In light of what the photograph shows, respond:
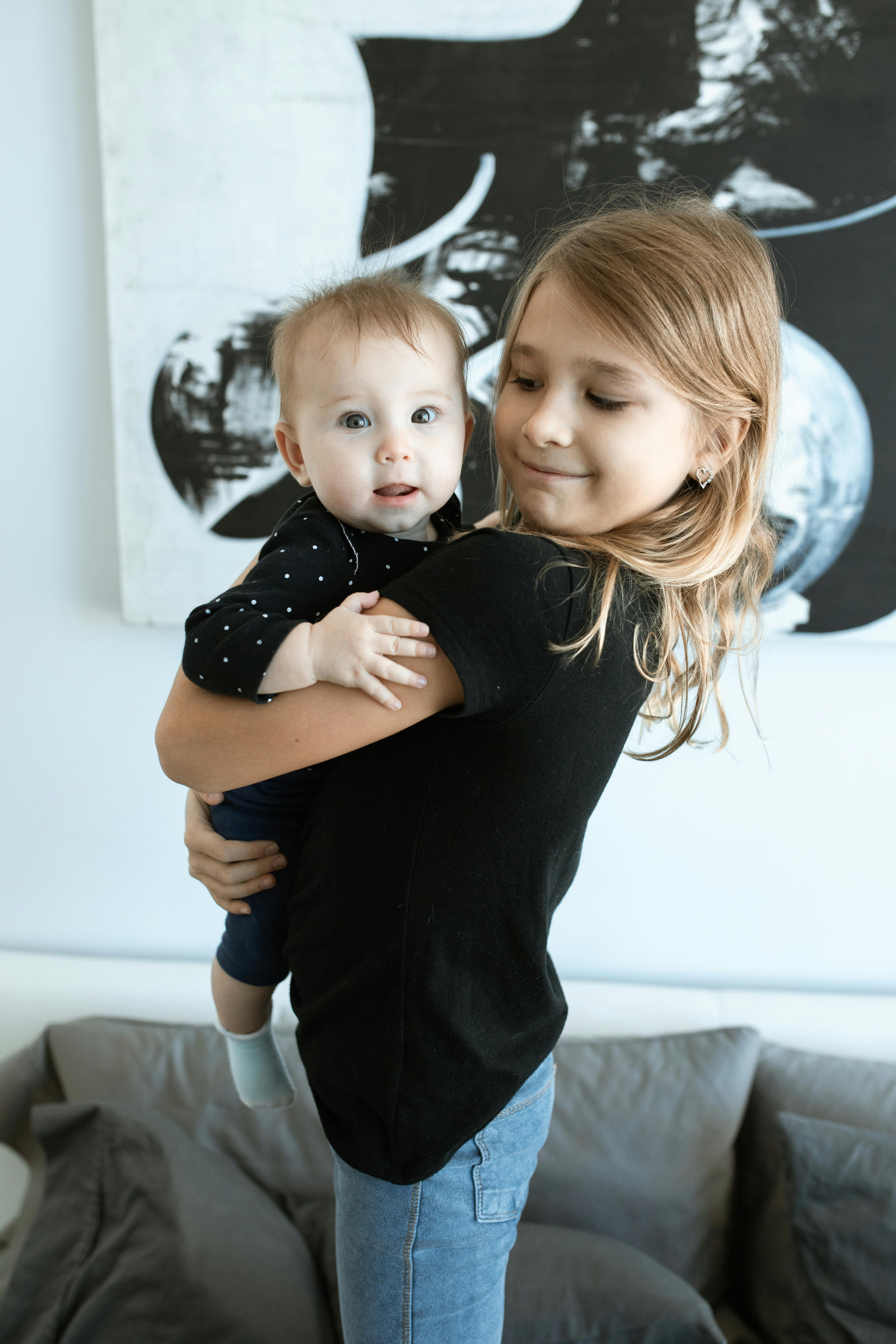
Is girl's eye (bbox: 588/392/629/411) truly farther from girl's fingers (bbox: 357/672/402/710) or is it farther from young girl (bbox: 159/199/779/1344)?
girl's fingers (bbox: 357/672/402/710)

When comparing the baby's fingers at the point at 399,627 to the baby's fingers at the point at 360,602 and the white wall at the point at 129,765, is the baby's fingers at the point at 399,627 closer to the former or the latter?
the baby's fingers at the point at 360,602

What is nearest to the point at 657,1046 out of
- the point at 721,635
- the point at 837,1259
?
the point at 837,1259

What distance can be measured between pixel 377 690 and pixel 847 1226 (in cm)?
133

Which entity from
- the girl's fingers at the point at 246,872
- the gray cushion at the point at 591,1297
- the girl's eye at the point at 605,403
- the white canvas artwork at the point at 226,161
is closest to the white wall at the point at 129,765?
the white canvas artwork at the point at 226,161

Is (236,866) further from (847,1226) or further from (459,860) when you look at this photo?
(847,1226)

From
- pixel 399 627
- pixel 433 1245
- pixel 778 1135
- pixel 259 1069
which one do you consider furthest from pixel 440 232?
pixel 778 1135

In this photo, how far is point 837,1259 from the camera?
145cm

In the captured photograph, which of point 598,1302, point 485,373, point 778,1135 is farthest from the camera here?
point 485,373

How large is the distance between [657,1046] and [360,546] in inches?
52.3

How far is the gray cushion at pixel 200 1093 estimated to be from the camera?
5.56 ft

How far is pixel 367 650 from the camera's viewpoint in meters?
0.70

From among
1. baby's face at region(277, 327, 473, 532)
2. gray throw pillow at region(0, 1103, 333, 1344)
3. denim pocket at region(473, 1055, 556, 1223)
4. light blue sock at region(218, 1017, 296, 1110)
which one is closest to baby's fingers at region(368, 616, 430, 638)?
baby's face at region(277, 327, 473, 532)

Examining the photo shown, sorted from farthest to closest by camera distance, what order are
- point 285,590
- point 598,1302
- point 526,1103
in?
point 598,1302 < point 526,1103 < point 285,590

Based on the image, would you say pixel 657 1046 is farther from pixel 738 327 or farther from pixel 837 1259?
pixel 738 327
